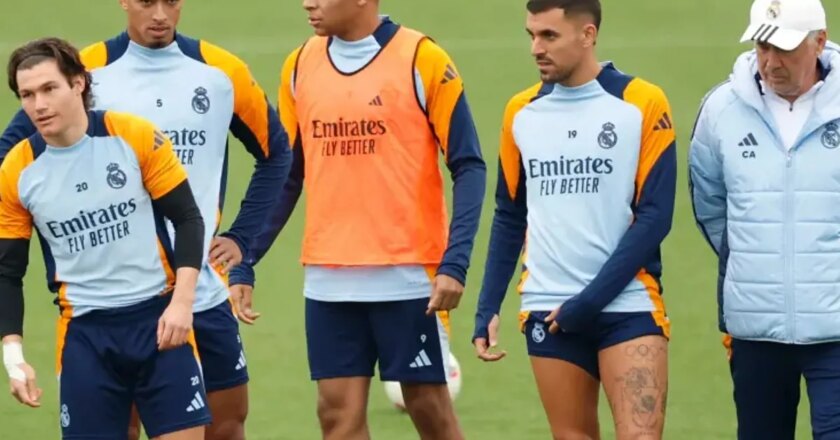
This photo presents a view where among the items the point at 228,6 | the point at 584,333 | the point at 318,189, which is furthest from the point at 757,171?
the point at 228,6

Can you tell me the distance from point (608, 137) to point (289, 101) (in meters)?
1.40

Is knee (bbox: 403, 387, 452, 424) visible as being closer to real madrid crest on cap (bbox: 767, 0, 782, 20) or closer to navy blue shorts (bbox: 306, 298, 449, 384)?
navy blue shorts (bbox: 306, 298, 449, 384)

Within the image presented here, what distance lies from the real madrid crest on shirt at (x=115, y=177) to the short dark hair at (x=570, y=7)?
1539 mm

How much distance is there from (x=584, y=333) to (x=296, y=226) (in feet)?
19.5

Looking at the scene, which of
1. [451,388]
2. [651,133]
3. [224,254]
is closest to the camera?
[651,133]

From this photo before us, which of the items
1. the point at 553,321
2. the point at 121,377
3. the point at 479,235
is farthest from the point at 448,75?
the point at 479,235

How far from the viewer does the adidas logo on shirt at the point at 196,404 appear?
7082 mm

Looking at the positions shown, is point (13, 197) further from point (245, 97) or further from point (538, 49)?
point (538, 49)

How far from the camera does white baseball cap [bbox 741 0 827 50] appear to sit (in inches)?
274

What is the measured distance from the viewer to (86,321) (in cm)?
711

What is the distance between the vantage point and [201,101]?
7.79 m

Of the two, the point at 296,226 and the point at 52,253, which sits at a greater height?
the point at 52,253

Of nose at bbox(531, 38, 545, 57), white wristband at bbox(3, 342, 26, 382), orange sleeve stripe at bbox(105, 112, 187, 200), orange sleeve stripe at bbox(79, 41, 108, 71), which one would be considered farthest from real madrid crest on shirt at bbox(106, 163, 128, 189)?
nose at bbox(531, 38, 545, 57)

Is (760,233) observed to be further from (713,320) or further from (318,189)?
(713,320)
